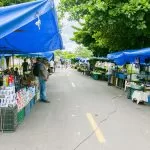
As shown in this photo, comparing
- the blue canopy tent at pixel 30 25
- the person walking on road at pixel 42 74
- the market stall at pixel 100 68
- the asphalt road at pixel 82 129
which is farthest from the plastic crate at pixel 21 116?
the market stall at pixel 100 68

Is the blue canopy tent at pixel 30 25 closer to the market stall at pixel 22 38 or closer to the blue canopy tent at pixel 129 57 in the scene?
the market stall at pixel 22 38

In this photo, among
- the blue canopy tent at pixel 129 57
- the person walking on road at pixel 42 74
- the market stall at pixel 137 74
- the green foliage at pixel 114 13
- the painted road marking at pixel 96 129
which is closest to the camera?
the painted road marking at pixel 96 129

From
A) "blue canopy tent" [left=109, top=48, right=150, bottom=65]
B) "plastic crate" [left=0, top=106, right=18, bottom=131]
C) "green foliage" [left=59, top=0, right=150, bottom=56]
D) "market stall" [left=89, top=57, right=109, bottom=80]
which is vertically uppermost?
"green foliage" [left=59, top=0, right=150, bottom=56]

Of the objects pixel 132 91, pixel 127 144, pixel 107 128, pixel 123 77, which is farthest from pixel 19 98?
pixel 123 77

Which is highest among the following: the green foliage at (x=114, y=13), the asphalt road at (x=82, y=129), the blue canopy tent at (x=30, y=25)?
the green foliage at (x=114, y=13)

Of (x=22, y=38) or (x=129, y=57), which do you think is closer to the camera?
(x=22, y=38)

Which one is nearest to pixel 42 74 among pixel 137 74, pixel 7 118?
pixel 7 118

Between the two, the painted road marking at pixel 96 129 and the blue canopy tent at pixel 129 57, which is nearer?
the painted road marking at pixel 96 129

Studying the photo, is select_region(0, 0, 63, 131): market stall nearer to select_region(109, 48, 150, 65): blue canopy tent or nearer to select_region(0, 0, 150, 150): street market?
select_region(0, 0, 150, 150): street market

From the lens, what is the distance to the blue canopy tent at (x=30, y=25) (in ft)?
24.5

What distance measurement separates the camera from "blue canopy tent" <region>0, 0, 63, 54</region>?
24.5 feet

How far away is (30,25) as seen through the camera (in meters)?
10.5

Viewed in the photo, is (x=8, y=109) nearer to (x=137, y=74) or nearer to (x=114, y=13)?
(x=114, y=13)

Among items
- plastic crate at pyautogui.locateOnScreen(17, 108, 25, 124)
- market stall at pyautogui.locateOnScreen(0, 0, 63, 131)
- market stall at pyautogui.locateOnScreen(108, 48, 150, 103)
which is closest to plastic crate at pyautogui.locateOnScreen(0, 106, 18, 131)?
market stall at pyautogui.locateOnScreen(0, 0, 63, 131)
